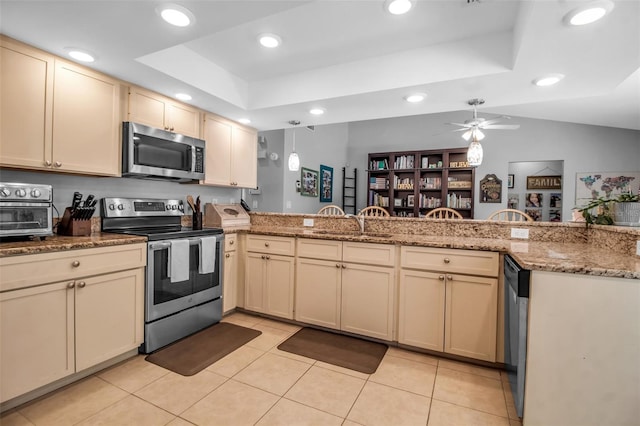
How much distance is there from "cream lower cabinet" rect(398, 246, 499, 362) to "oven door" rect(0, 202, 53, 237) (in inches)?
94.4

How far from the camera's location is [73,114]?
2.13m

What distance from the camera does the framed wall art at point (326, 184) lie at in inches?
249

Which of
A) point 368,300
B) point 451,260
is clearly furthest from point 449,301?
point 368,300

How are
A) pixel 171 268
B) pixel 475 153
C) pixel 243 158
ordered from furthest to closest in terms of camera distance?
pixel 243 158, pixel 475 153, pixel 171 268

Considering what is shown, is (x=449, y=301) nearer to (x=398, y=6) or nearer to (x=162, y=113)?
(x=398, y=6)

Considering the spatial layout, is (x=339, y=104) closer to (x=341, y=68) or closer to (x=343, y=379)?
(x=341, y=68)

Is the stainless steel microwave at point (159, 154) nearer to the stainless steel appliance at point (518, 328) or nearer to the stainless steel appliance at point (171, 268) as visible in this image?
the stainless steel appliance at point (171, 268)

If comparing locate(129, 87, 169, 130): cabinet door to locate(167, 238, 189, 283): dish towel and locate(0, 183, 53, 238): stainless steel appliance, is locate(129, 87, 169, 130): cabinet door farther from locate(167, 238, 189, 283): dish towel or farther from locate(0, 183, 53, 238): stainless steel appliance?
locate(167, 238, 189, 283): dish towel

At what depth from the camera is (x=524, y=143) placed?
18.9 feet

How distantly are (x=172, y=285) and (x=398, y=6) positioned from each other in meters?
2.52

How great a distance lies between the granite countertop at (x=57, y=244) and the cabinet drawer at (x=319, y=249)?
1262 millimetres

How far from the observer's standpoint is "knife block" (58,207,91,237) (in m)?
2.13

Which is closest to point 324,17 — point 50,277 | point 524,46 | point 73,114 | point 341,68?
point 341,68

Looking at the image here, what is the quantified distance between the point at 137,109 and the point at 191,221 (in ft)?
4.05
